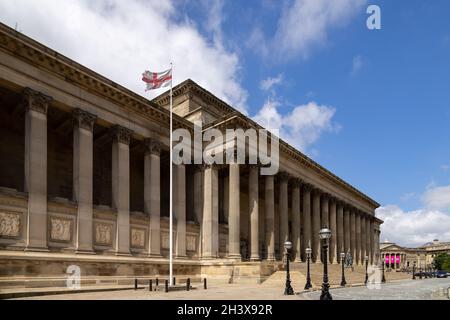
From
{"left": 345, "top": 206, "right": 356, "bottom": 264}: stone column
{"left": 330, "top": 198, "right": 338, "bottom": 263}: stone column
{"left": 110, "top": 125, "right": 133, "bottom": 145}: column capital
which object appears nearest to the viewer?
{"left": 110, "top": 125, "right": 133, "bottom": 145}: column capital

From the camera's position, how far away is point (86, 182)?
31.9 meters

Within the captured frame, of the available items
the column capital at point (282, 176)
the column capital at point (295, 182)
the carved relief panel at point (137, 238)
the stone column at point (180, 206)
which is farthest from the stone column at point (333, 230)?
the carved relief panel at point (137, 238)

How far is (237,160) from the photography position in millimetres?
42094

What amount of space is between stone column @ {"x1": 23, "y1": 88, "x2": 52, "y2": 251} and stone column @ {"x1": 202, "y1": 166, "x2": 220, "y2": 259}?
16329mm

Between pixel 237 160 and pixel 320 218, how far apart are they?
2455 centimetres

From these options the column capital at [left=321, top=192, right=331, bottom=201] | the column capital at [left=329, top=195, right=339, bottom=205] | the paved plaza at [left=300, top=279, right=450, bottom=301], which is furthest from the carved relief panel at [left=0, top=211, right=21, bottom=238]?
the column capital at [left=329, top=195, right=339, bottom=205]

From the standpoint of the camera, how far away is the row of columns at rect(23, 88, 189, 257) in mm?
28219

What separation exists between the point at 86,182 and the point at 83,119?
4.43m

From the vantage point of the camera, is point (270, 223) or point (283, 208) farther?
point (283, 208)

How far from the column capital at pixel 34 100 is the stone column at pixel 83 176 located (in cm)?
276

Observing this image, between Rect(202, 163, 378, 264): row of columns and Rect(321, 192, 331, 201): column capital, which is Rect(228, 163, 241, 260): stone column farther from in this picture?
Rect(321, 192, 331, 201): column capital

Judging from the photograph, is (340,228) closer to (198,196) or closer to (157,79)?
(198,196)

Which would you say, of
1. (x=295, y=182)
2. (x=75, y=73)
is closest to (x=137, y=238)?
(x=75, y=73)
